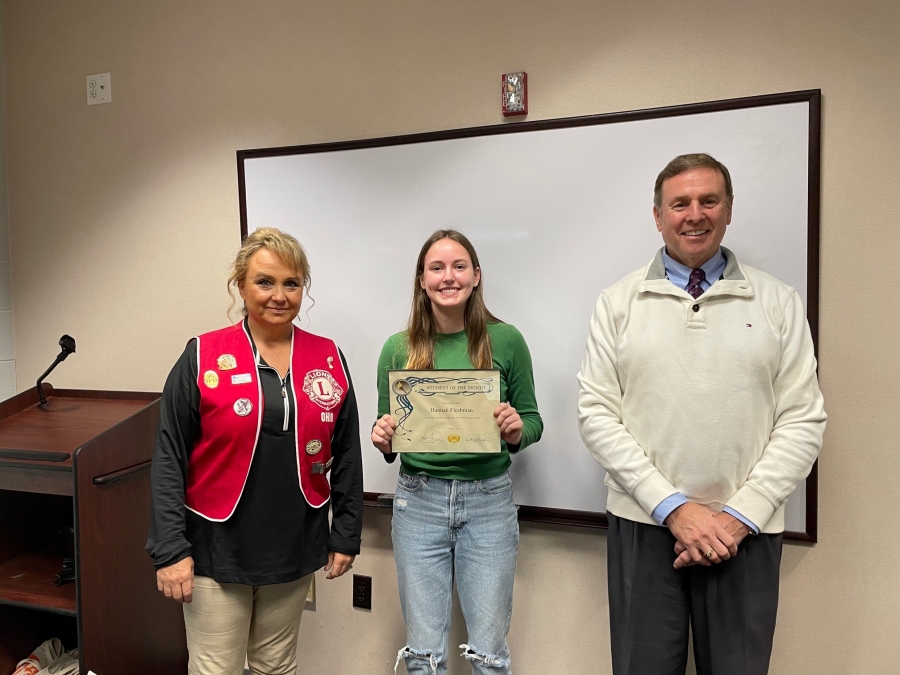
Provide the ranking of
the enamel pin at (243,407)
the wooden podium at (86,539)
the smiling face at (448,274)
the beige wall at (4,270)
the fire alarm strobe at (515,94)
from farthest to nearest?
the beige wall at (4,270), the fire alarm strobe at (515,94), the wooden podium at (86,539), the smiling face at (448,274), the enamel pin at (243,407)

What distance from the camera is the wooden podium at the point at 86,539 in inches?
76.7

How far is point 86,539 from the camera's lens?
1.93 metres

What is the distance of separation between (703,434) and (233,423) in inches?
43.2

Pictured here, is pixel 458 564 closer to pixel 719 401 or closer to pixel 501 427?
pixel 501 427

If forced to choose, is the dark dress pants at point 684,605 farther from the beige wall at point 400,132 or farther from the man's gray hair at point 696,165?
the man's gray hair at point 696,165

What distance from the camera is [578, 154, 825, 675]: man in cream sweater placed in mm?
1482

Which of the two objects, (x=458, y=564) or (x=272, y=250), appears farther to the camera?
(x=458, y=564)

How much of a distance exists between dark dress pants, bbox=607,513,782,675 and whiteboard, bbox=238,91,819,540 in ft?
1.45

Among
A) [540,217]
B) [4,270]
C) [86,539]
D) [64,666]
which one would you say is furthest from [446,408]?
[4,270]

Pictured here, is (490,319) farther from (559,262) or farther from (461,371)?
(559,262)

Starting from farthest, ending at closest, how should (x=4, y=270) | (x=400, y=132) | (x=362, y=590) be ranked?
(x=4, y=270) < (x=362, y=590) < (x=400, y=132)

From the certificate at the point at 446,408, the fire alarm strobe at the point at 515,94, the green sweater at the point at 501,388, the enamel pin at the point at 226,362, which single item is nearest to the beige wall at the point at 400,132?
the fire alarm strobe at the point at 515,94

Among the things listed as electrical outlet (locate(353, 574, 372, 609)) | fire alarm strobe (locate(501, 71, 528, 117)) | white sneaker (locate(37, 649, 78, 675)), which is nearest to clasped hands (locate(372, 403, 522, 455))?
electrical outlet (locate(353, 574, 372, 609))

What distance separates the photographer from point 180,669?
2316 millimetres
